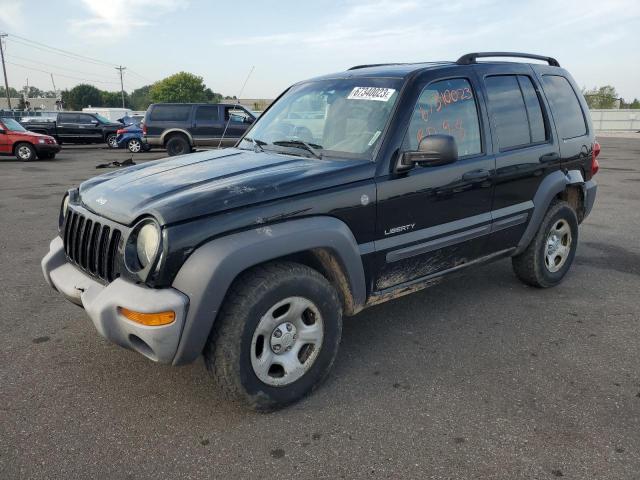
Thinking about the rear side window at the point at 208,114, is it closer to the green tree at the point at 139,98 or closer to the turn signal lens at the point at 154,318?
the turn signal lens at the point at 154,318

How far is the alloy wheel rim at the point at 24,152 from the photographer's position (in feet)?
53.3

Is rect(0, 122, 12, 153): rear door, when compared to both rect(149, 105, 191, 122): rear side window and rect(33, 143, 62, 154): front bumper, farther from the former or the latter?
rect(149, 105, 191, 122): rear side window

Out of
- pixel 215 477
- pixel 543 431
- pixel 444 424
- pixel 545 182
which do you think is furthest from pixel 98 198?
pixel 545 182

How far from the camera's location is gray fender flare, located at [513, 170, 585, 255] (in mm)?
4090

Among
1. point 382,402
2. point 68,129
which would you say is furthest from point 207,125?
point 382,402

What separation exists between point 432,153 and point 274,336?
135cm

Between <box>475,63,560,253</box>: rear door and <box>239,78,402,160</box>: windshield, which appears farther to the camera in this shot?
<box>475,63,560,253</box>: rear door

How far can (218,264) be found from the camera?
237 cm

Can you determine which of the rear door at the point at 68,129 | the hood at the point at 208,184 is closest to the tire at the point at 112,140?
the rear door at the point at 68,129

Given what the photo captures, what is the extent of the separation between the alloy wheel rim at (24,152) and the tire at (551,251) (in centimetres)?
1637

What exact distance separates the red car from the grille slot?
50.4 ft

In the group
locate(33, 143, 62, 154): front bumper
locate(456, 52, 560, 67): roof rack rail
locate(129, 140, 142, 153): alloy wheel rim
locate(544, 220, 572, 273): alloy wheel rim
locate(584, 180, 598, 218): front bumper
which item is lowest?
locate(129, 140, 142, 153): alloy wheel rim

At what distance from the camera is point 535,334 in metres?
3.67

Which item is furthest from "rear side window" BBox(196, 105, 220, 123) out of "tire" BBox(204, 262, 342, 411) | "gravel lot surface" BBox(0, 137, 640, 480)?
"tire" BBox(204, 262, 342, 411)
